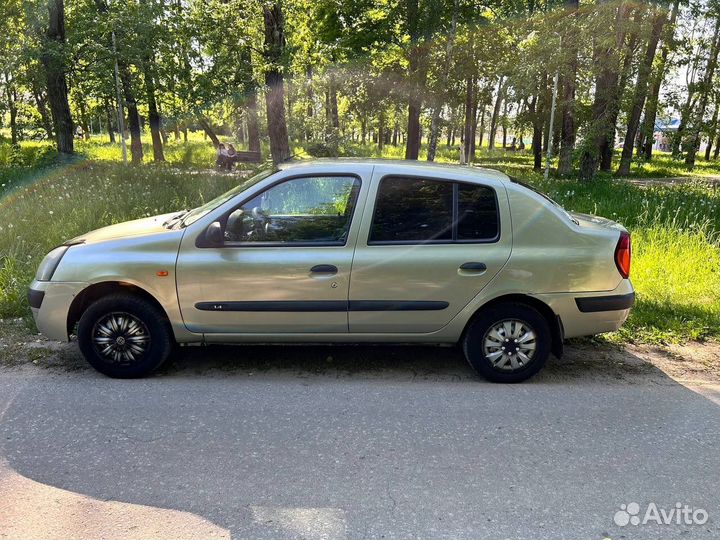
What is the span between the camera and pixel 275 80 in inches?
560

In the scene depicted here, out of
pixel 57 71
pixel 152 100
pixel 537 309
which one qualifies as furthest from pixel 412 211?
pixel 152 100

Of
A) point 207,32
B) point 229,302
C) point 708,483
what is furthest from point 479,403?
point 207,32

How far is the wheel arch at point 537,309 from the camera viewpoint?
4035 millimetres

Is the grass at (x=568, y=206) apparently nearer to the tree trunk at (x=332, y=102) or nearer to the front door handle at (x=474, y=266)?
the front door handle at (x=474, y=266)

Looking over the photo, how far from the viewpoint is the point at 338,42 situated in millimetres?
20172

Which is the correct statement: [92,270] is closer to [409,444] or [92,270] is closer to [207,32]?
[409,444]

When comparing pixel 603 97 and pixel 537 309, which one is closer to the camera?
pixel 537 309

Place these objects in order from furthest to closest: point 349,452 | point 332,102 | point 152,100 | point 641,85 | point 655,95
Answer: point 332,102 < point 655,95 < point 152,100 < point 641,85 < point 349,452

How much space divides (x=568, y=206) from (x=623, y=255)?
714 cm

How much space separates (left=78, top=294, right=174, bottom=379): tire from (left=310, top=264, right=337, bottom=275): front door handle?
1.22 m

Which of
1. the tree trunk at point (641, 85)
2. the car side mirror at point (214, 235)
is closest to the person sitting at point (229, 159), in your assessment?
the tree trunk at point (641, 85)

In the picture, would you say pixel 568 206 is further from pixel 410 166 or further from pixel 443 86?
pixel 443 86

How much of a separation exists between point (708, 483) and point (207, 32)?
1542 cm

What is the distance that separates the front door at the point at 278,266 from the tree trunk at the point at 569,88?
44.0 ft
